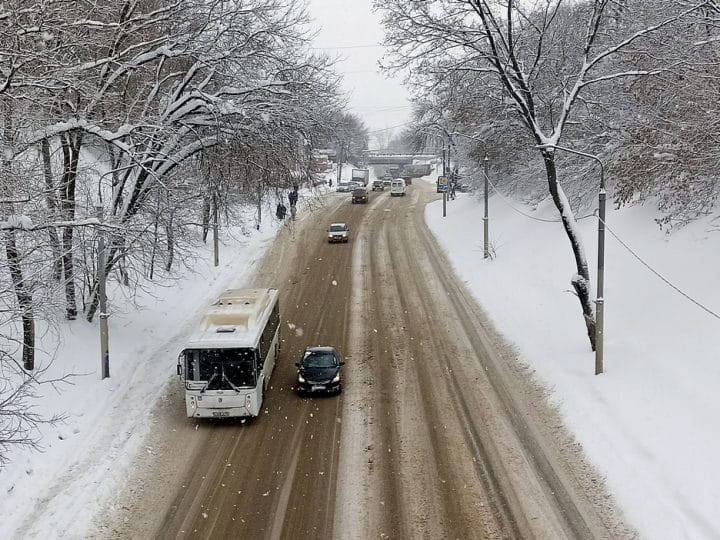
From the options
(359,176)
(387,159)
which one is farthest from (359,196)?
(387,159)

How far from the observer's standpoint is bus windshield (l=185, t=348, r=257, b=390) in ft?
53.3

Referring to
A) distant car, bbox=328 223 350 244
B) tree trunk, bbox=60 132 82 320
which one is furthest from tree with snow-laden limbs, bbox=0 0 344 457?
distant car, bbox=328 223 350 244

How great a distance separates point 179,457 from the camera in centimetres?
1480

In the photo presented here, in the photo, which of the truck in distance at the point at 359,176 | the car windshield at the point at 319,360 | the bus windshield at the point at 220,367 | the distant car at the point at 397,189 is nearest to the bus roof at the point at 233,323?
the bus windshield at the point at 220,367

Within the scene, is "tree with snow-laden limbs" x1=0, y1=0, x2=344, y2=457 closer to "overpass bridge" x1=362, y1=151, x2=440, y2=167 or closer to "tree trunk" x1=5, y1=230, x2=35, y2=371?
"tree trunk" x1=5, y1=230, x2=35, y2=371

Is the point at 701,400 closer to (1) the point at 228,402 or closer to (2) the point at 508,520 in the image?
(2) the point at 508,520

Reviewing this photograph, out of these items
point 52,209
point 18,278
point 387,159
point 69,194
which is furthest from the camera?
point 387,159

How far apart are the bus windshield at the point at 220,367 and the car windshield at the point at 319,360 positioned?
2.71 metres

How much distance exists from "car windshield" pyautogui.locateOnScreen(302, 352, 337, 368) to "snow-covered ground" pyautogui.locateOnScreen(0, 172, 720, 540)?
13.2 feet

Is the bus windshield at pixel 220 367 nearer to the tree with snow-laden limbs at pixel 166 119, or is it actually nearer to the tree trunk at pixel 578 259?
the tree with snow-laden limbs at pixel 166 119

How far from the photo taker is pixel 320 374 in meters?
18.2

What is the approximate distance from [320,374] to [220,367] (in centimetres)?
306

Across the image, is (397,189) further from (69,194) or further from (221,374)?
(221,374)

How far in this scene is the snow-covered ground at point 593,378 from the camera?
12328 mm
